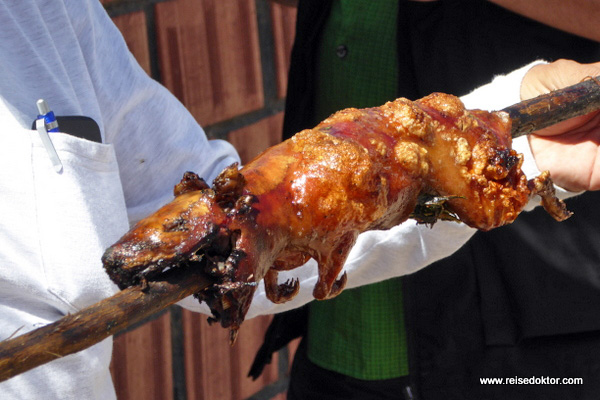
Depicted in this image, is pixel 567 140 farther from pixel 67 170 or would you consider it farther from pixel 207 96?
pixel 207 96

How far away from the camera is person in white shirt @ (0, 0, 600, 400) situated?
1319 mm

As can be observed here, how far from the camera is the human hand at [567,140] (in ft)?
5.43

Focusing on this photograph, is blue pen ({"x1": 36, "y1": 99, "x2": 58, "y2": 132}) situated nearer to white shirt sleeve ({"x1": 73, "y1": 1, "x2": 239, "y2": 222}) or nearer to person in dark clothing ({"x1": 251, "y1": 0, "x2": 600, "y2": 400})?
white shirt sleeve ({"x1": 73, "y1": 1, "x2": 239, "y2": 222})

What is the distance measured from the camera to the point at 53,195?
A: 1356mm

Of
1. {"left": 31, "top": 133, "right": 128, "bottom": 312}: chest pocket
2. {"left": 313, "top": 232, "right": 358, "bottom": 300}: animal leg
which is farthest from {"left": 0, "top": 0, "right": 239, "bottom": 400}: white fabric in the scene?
{"left": 313, "top": 232, "right": 358, "bottom": 300}: animal leg

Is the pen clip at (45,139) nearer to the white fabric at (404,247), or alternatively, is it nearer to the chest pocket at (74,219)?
the chest pocket at (74,219)

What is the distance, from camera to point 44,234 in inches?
52.3

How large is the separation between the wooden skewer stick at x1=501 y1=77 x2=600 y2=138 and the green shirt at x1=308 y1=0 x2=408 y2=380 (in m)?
1.01

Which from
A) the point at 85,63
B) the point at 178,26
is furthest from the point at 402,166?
the point at 178,26

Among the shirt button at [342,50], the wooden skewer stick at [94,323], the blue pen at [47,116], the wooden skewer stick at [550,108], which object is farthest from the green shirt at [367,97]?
the wooden skewer stick at [94,323]

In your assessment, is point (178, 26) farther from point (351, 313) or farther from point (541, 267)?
point (541, 267)

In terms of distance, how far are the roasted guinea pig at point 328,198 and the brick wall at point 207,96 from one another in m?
1.42

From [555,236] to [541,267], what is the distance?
0.12 metres

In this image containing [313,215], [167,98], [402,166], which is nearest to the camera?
[313,215]
